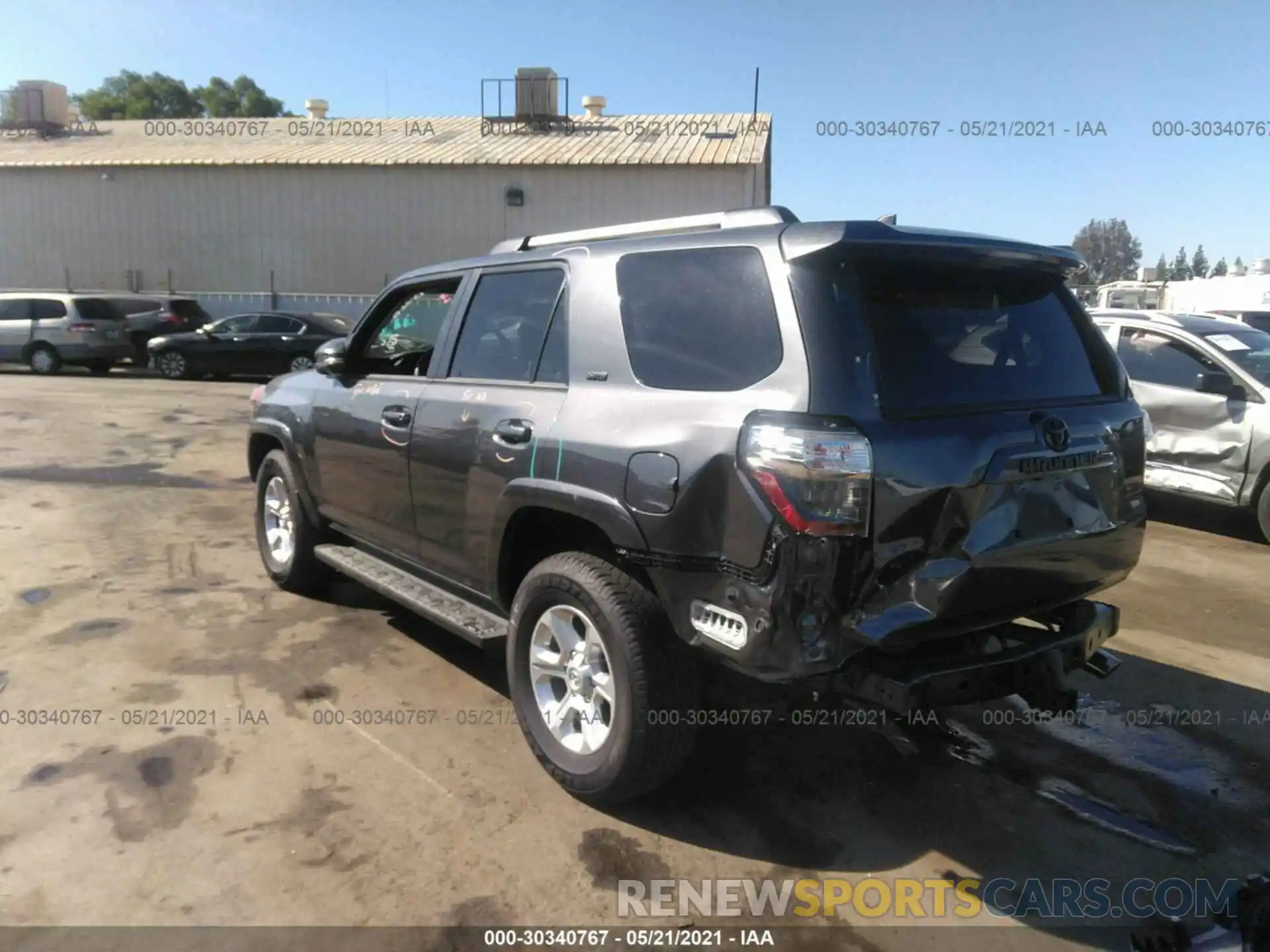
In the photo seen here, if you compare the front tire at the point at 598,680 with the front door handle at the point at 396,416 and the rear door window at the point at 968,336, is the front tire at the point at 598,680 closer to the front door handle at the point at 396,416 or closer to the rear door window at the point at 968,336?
the rear door window at the point at 968,336

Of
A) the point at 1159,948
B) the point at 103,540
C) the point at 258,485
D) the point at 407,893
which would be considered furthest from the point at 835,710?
the point at 103,540

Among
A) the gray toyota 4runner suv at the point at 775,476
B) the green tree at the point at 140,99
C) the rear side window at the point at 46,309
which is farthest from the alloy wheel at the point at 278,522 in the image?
the green tree at the point at 140,99

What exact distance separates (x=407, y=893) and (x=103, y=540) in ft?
16.8

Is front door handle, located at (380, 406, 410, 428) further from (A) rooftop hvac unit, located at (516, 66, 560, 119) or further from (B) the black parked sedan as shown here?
(A) rooftop hvac unit, located at (516, 66, 560, 119)

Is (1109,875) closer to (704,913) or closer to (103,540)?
(704,913)

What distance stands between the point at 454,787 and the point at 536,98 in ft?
95.8

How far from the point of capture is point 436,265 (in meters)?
4.79

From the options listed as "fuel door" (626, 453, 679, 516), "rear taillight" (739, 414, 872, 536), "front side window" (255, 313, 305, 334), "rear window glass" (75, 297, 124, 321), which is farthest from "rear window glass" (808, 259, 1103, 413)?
"rear window glass" (75, 297, 124, 321)

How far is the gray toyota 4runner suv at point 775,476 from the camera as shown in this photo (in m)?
2.74

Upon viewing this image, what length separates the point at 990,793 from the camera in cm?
360

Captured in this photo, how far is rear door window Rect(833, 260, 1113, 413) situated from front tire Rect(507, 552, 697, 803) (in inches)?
43.4

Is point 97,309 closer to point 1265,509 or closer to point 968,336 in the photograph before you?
point 1265,509

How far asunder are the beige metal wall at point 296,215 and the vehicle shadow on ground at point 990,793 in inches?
845

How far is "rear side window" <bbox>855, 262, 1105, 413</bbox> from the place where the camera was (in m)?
2.94
